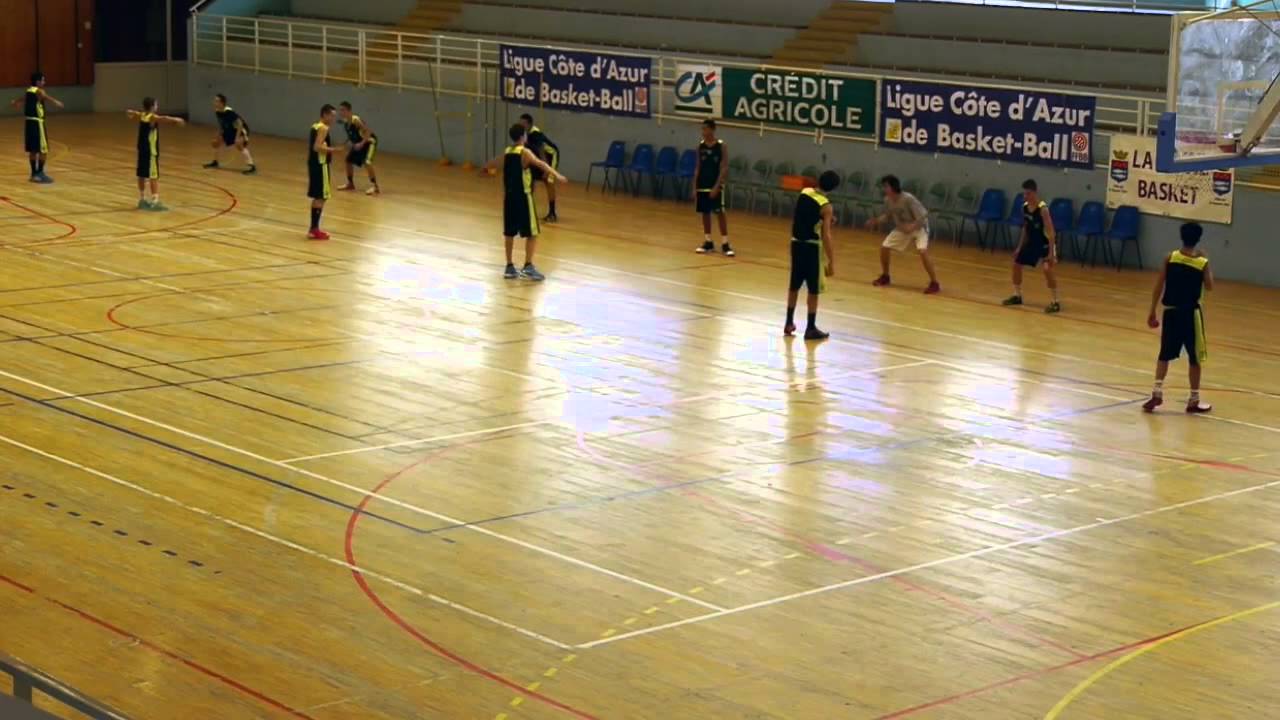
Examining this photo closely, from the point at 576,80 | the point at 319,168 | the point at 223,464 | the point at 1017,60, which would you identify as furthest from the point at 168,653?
the point at 576,80

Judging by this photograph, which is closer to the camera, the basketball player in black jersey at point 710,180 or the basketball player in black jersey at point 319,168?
the basketball player in black jersey at point 319,168

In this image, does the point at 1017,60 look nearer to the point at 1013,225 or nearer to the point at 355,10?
the point at 1013,225

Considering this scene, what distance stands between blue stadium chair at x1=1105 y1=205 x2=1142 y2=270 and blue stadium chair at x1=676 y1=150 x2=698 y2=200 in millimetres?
7555

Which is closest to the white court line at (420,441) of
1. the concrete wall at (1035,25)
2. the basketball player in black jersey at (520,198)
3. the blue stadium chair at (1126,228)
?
the basketball player in black jersey at (520,198)

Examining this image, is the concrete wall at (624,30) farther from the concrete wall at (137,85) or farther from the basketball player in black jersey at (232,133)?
the concrete wall at (137,85)

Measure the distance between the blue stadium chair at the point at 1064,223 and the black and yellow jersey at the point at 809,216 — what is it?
24.3 ft

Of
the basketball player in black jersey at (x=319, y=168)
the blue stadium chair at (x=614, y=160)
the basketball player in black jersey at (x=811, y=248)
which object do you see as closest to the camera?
the basketball player in black jersey at (x=811, y=248)

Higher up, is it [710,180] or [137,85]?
[137,85]

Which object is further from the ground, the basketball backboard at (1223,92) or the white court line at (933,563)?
the basketball backboard at (1223,92)

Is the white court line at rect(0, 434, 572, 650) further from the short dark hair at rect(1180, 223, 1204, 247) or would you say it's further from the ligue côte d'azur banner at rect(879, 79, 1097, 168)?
the ligue côte d'azur banner at rect(879, 79, 1097, 168)

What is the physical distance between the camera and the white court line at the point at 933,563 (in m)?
10.2

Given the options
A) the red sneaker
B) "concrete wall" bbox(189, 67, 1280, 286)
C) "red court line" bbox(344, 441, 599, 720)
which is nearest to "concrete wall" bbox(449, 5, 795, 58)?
"concrete wall" bbox(189, 67, 1280, 286)

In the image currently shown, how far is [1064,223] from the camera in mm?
25250

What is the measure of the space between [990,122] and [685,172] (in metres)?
5.87
